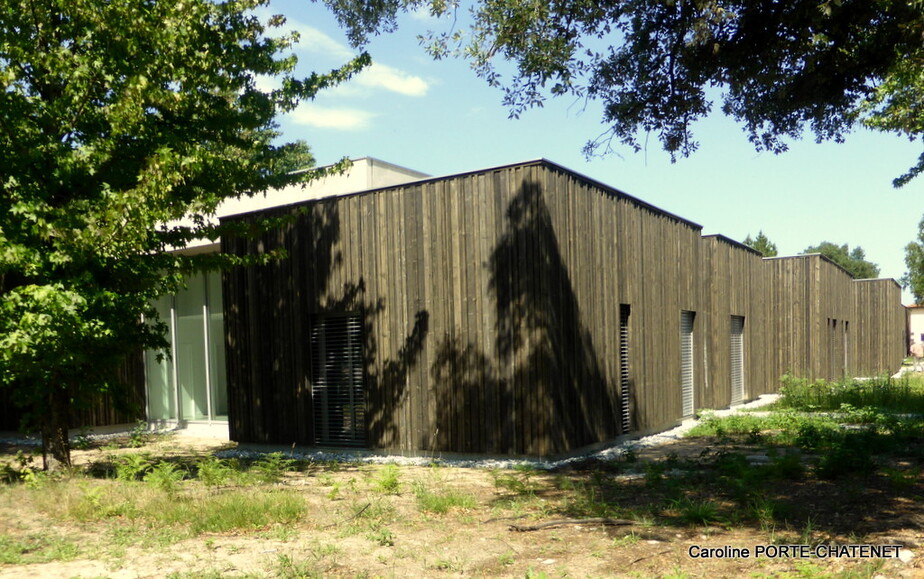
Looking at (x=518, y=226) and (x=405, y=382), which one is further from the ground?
(x=518, y=226)

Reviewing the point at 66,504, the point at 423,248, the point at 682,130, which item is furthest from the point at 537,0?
the point at 66,504

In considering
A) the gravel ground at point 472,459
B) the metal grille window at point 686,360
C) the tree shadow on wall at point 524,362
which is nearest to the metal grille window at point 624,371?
the gravel ground at point 472,459

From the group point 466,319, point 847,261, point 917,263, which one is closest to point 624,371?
point 466,319

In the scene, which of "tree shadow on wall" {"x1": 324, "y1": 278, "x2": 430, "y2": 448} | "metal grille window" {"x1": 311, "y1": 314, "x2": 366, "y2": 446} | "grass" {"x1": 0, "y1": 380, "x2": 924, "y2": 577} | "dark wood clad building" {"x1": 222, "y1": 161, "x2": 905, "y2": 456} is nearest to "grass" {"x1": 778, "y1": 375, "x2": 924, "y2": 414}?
"dark wood clad building" {"x1": 222, "y1": 161, "x2": 905, "y2": 456}

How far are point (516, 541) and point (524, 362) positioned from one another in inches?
162

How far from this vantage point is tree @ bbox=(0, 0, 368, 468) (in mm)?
8203

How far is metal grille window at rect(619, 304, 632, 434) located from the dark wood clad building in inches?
1.3

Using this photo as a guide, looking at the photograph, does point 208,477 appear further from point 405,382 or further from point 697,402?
point 697,402

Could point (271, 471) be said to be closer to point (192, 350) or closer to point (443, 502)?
point (443, 502)

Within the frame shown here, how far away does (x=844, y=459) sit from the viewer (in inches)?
315

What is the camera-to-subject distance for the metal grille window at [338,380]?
38.5 feet

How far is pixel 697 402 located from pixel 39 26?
1298 centimetres

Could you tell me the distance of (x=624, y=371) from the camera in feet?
40.5

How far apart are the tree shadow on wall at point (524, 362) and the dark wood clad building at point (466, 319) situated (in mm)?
20
